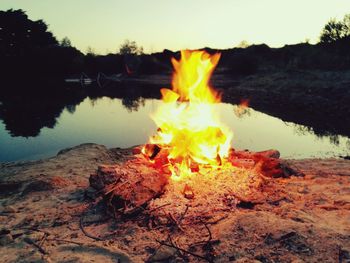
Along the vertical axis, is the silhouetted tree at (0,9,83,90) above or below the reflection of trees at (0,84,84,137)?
above

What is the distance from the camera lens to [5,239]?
469 centimetres

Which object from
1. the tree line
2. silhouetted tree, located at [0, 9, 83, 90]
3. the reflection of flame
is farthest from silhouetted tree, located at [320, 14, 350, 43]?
silhouetted tree, located at [0, 9, 83, 90]

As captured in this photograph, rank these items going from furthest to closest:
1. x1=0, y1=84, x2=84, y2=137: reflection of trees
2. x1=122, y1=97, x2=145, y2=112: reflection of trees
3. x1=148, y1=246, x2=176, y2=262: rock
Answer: x1=122, y1=97, x2=145, y2=112: reflection of trees, x1=0, y1=84, x2=84, y2=137: reflection of trees, x1=148, y1=246, x2=176, y2=262: rock

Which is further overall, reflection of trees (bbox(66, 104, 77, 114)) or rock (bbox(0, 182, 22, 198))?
reflection of trees (bbox(66, 104, 77, 114))

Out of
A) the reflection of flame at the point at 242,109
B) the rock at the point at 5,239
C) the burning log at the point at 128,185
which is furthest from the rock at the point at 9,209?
the reflection of flame at the point at 242,109

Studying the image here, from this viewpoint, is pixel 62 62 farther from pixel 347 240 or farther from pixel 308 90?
pixel 347 240

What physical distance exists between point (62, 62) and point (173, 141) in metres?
59.6

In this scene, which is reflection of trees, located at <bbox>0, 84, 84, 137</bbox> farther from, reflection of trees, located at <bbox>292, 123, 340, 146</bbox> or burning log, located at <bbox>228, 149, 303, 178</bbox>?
reflection of trees, located at <bbox>292, 123, 340, 146</bbox>

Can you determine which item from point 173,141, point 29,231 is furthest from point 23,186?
point 173,141

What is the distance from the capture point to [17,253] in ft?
14.2

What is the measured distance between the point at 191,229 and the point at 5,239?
110 inches

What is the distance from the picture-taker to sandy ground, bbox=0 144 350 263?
13.3ft

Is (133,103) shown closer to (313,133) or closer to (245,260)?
(313,133)

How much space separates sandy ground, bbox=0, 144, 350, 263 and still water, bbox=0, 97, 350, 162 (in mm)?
6465
